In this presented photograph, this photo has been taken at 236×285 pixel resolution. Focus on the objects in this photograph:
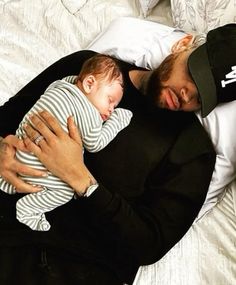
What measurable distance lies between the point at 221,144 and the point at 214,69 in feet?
0.69

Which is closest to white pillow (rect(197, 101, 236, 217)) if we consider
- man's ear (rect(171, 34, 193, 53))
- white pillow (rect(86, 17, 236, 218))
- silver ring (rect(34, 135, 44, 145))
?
white pillow (rect(86, 17, 236, 218))

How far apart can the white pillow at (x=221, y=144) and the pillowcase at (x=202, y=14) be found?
1.30ft

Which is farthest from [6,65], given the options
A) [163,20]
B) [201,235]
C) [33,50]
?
[201,235]

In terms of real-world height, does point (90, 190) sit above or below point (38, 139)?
below

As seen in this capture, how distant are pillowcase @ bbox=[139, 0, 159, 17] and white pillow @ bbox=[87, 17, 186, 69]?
207 mm

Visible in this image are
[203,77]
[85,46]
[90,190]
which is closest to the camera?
[90,190]

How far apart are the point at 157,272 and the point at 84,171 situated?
34 cm

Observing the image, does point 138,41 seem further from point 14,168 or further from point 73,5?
point 14,168

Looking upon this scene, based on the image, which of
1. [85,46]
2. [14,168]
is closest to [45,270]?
[14,168]

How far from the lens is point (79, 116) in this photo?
1187 millimetres

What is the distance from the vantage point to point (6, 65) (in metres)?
1.70

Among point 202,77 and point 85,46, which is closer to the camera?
point 202,77

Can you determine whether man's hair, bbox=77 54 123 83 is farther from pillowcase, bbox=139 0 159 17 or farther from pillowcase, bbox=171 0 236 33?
pillowcase, bbox=139 0 159 17

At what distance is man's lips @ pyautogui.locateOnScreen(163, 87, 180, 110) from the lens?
132cm
